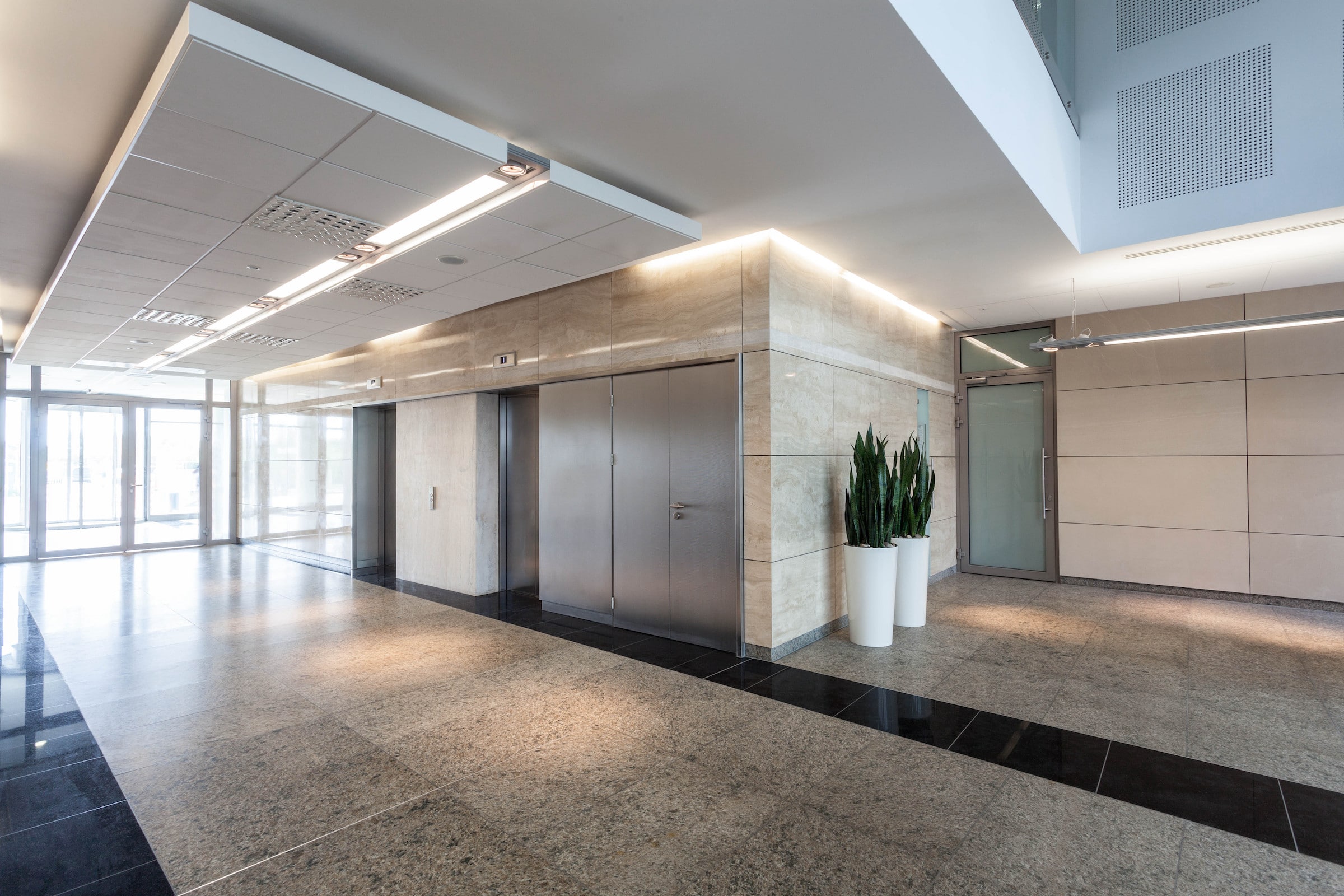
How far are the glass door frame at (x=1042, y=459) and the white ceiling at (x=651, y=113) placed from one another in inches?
94.4

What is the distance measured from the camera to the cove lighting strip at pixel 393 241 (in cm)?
346

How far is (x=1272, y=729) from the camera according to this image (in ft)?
11.1

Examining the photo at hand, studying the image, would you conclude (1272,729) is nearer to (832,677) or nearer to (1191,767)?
(1191,767)

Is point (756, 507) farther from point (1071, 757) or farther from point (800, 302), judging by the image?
point (1071, 757)

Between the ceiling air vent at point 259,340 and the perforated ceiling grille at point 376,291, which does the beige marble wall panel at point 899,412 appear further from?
the ceiling air vent at point 259,340

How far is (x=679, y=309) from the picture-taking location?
505 cm

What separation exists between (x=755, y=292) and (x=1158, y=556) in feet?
17.8

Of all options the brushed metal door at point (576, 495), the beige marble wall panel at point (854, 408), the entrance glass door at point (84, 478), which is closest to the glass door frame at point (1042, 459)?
the beige marble wall panel at point (854, 408)

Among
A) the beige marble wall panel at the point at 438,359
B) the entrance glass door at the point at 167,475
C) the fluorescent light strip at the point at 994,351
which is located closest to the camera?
the beige marble wall panel at the point at 438,359

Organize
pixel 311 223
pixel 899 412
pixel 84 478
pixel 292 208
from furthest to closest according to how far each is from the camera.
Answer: pixel 84 478 → pixel 899 412 → pixel 311 223 → pixel 292 208

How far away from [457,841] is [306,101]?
290 cm

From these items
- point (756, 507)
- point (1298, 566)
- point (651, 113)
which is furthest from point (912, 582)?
point (651, 113)

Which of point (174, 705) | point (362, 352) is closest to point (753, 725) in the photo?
point (174, 705)

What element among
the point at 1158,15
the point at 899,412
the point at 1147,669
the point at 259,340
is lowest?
the point at 1147,669
